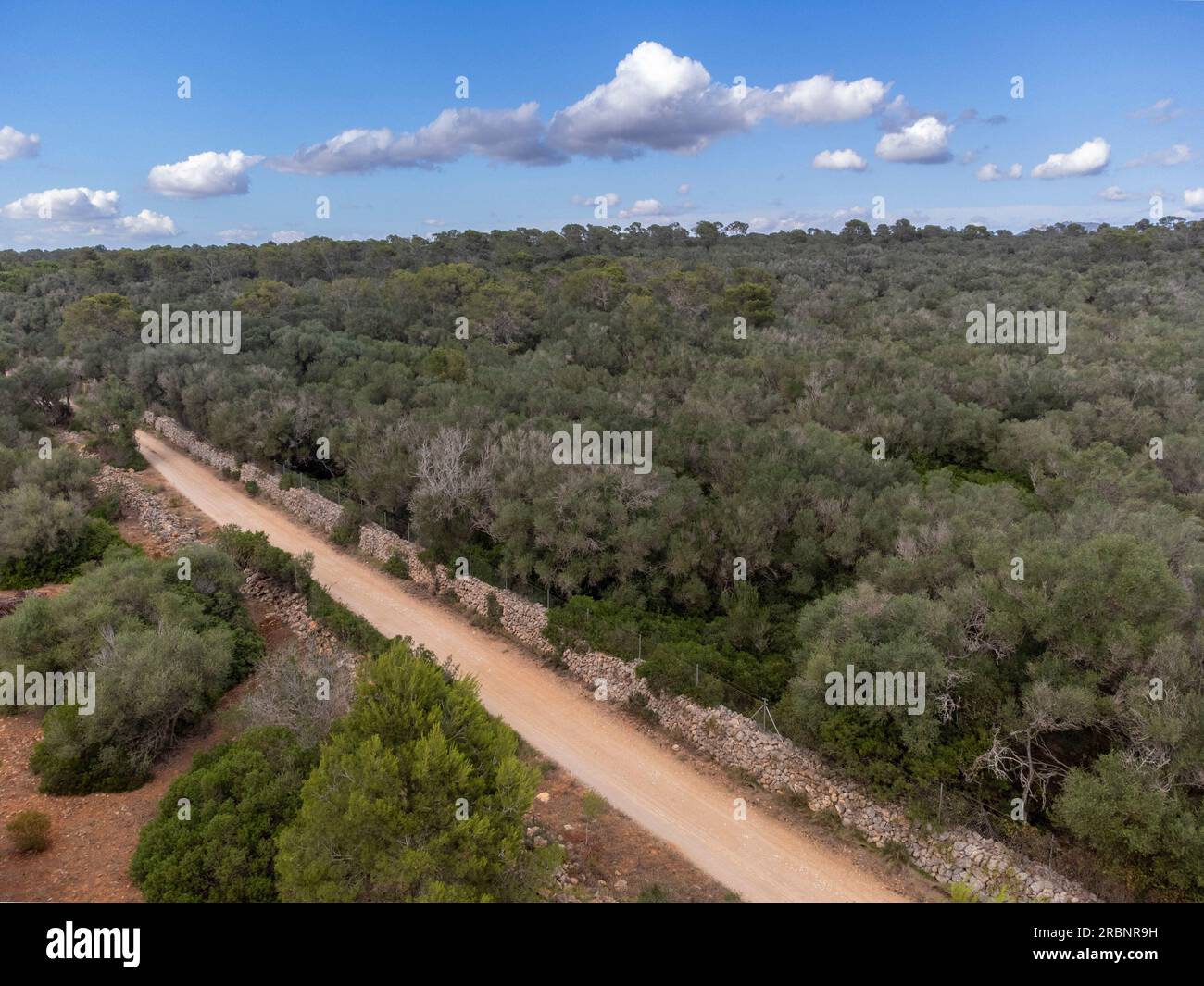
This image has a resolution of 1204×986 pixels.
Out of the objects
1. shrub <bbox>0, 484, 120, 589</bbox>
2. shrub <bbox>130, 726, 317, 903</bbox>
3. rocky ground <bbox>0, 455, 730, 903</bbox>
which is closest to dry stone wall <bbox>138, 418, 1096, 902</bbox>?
rocky ground <bbox>0, 455, 730, 903</bbox>

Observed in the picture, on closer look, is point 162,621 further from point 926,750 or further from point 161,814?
point 926,750

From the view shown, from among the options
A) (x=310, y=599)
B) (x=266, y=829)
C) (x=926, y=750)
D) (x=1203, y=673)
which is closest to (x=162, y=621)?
(x=310, y=599)

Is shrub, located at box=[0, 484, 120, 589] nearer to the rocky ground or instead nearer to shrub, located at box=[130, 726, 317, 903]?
the rocky ground

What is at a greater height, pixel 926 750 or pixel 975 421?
pixel 975 421

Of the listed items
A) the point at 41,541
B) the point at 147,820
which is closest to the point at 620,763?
the point at 147,820

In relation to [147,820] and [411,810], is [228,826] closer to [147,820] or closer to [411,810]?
[147,820]

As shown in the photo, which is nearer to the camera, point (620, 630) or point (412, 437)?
point (620, 630)
